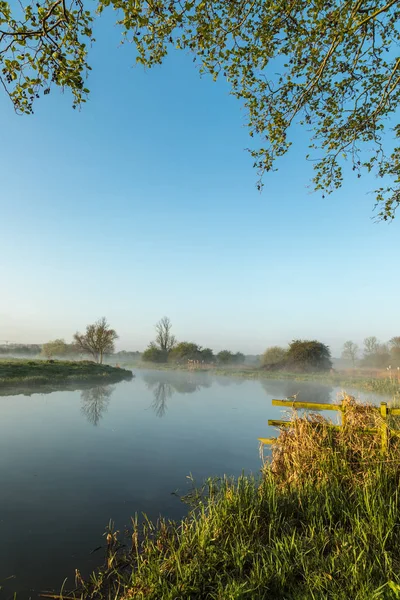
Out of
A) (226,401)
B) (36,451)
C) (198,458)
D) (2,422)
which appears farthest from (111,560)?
(226,401)

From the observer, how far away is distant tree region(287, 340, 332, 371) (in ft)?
142

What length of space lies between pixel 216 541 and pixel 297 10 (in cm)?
980

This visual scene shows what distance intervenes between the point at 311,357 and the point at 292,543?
42956 mm

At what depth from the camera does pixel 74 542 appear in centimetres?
466

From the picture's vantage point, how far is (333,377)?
3612cm

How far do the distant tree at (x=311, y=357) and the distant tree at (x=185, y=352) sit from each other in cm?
1858

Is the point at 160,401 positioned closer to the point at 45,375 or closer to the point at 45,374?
the point at 45,375

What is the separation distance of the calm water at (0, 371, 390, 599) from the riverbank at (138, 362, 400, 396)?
29.6 feet

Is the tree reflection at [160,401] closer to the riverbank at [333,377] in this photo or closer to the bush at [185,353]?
the riverbank at [333,377]

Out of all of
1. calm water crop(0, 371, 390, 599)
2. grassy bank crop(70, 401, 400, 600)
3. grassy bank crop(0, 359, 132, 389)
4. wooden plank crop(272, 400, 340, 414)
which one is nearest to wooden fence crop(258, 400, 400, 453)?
Answer: wooden plank crop(272, 400, 340, 414)

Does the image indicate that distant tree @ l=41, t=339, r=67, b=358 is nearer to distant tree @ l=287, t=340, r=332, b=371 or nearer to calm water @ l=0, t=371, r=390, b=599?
distant tree @ l=287, t=340, r=332, b=371

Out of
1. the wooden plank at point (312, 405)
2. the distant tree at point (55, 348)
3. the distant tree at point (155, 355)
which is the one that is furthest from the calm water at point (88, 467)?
the distant tree at point (55, 348)

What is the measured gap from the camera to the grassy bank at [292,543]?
3.07 m

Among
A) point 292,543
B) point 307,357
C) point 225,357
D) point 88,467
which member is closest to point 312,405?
point 292,543
